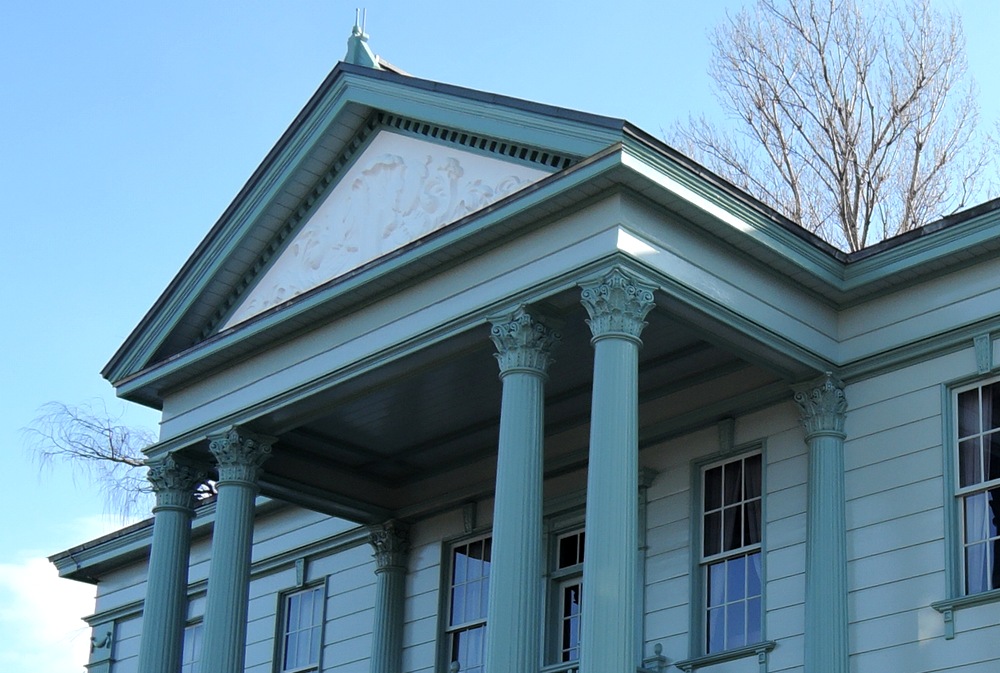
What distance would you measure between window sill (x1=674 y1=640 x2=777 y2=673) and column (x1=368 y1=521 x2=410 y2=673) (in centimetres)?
501

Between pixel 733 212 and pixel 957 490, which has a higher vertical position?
pixel 733 212

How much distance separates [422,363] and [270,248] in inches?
134

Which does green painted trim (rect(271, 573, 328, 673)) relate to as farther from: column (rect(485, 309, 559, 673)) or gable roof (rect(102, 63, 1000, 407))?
column (rect(485, 309, 559, 673))

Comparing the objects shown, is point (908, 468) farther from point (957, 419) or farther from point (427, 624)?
point (427, 624)

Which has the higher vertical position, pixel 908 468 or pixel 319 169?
pixel 319 169

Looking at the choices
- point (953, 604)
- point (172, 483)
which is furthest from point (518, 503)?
point (172, 483)

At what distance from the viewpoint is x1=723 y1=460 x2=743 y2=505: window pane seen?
17969 mm

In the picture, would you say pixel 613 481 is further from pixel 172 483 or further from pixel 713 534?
pixel 172 483

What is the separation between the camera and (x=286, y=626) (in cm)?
2369

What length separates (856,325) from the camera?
17.5 metres

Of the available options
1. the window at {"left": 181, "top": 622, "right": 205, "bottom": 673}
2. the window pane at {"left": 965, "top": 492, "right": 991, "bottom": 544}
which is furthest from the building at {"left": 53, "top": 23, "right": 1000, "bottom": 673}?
the window at {"left": 181, "top": 622, "right": 205, "bottom": 673}

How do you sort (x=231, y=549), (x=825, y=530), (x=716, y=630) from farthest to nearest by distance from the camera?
(x=231, y=549), (x=716, y=630), (x=825, y=530)

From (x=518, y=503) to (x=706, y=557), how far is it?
336 cm

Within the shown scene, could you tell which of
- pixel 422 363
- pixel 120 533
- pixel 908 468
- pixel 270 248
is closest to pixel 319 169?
pixel 270 248
